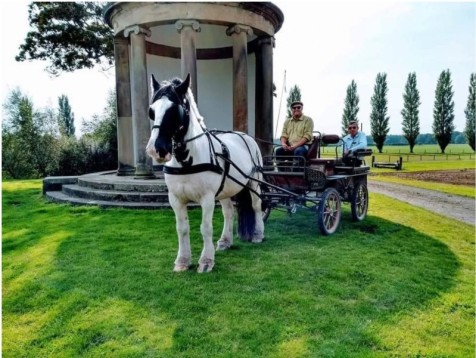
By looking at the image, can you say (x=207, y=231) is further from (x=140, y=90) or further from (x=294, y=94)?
(x=294, y=94)

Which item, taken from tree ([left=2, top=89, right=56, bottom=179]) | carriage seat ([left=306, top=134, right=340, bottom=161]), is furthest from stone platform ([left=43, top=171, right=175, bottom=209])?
tree ([left=2, top=89, right=56, bottom=179])

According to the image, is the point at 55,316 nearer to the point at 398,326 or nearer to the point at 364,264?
the point at 398,326

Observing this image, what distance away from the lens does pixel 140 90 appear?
385 inches

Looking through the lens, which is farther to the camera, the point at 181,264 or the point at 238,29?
the point at 238,29

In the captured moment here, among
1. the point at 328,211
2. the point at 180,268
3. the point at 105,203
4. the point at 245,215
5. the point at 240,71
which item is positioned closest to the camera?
the point at 180,268

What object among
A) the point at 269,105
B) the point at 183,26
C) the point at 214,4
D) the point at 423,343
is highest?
the point at 214,4

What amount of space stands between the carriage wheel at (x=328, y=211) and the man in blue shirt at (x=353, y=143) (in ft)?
3.40

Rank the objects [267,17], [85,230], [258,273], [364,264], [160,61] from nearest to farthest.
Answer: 1. [258,273]
2. [364,264]
3. [85,230]
4. [267,17]
5. [160,61]

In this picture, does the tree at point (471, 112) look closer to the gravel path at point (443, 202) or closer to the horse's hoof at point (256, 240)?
the gravel path at point (443, 202)

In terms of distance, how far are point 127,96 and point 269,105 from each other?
445 centimetres

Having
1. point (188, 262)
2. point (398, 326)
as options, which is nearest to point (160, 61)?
point (188, 262)

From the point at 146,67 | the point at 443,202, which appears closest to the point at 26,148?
the point at 146,67

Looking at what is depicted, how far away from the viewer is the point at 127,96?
11.2 m

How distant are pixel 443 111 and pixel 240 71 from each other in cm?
4567
